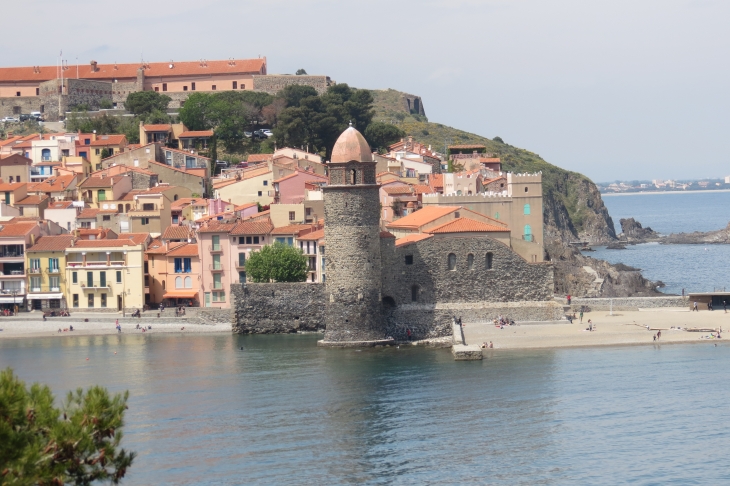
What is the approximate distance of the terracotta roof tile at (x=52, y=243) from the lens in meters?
57.6

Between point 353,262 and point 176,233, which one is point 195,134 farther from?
point 353,262

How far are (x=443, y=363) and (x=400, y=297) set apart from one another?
5551mm

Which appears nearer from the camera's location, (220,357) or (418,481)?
(418,481)

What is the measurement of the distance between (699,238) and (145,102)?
2112 inches

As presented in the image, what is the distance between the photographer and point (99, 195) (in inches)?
2709

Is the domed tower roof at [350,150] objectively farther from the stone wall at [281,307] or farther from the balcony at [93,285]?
the balcony at [93,285]

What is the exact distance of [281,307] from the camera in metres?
50.5

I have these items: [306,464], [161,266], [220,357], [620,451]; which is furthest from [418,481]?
[161,266]

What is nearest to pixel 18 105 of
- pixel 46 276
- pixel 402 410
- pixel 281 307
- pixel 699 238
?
pixel 46 276

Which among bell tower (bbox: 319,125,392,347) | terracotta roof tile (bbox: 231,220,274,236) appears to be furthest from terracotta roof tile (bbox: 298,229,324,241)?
bell tower (bbox: 319,125,392,347)

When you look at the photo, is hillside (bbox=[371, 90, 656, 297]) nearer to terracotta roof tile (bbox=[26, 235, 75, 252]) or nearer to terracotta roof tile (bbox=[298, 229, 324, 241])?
terracotta roof tile (bbox=[298, 229, 324, 241])

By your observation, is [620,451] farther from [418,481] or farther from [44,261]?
[44,261]

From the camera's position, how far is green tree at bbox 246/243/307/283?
52.1 meters

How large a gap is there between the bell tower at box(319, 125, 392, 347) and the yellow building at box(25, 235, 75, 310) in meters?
15.9
